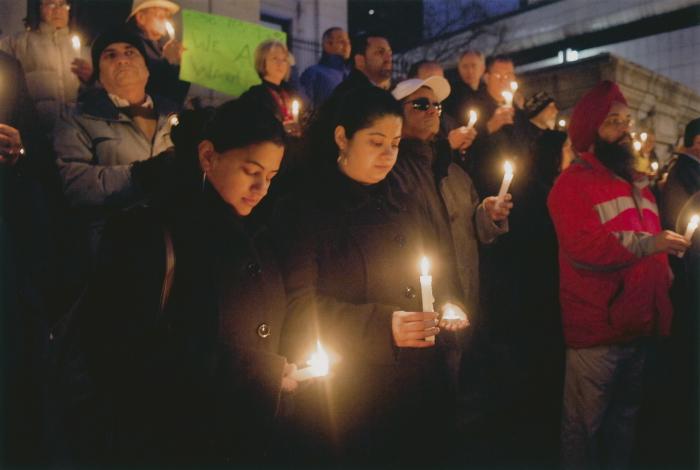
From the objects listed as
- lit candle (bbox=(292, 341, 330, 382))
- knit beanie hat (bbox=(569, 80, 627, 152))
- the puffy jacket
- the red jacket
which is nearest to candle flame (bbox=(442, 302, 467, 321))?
lit candle (bbox=(292, 341, 330, 382))

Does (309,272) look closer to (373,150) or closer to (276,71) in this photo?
(373,150)

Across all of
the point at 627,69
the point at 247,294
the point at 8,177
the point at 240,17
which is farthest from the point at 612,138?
the point at 240,17

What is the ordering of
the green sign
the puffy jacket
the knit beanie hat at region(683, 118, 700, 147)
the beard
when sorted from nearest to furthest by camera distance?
the beard, the puffy jacket, the green sign, the knit beanie hat at region(683, 118, 700, 147)

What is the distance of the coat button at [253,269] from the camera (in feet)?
7.34

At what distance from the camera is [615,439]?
3941mm

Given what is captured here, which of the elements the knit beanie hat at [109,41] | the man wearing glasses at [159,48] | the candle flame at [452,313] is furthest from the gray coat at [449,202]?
the man wearing glasses at [159,48]

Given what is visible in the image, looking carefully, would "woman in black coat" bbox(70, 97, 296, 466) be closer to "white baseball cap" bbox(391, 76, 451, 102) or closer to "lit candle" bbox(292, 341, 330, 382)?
"lit candle" bbox(292, 341, 330, 382)

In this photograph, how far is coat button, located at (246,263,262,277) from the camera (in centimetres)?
224

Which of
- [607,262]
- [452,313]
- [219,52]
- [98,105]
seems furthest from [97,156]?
[607,262]

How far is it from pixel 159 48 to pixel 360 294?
3.83 metres

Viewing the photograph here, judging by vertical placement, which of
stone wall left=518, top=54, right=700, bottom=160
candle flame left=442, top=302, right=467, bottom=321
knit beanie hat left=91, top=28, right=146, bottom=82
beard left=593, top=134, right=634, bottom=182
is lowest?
candle flame left=442, top=302, right=467, bottom=321

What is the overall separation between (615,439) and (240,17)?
25.0 feet

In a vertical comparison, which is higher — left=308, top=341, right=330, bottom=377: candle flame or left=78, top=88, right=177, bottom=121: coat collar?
left=78, top=88, right=177, bottom=121: coat collar

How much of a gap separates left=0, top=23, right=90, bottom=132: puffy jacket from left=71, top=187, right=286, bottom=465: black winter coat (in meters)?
3.14
